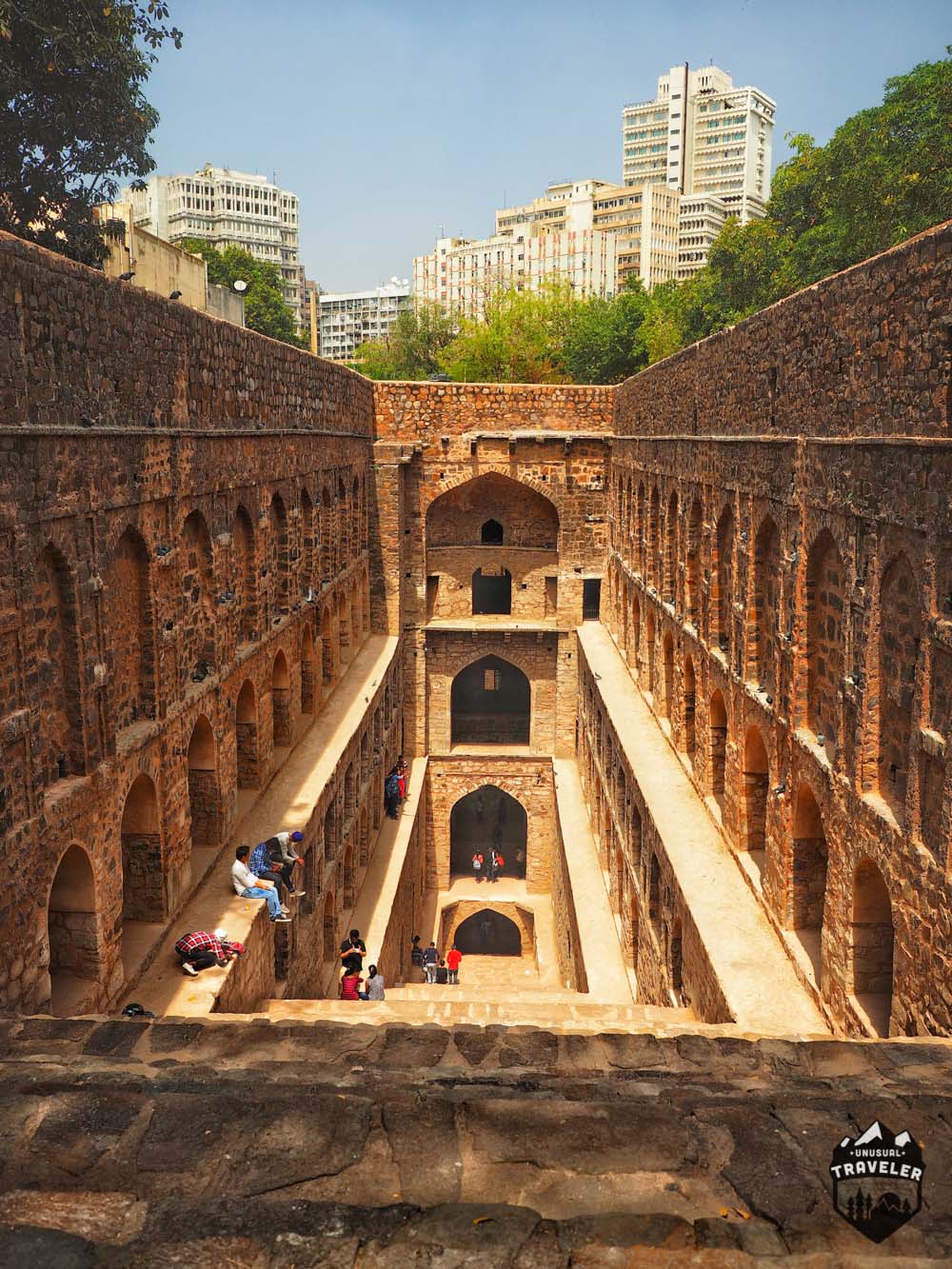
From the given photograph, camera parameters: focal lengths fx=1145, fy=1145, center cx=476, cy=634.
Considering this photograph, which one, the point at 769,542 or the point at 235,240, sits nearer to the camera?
the point at 769,542

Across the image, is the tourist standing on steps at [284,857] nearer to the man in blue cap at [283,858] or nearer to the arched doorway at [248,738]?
the man in blue cap at [283,858]

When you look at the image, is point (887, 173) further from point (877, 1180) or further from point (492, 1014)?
point (877, 1180)

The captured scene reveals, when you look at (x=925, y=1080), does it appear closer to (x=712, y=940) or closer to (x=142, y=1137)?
(x=142, y=1137)

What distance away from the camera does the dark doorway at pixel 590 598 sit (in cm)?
2380

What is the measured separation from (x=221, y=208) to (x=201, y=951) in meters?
103

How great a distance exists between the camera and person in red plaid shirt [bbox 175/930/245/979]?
28.2 feet

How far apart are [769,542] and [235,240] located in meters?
99.9

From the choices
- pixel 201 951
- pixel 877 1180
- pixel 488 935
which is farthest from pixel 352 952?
pixel 488 935

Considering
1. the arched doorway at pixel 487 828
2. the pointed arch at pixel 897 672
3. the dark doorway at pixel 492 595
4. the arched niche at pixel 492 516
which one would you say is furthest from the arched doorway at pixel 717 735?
the dark doorway at pixel 492 595

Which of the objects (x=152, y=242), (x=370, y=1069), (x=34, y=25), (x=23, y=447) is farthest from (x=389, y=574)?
(x=370, y=1069)

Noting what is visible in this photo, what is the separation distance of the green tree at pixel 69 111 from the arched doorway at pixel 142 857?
1325 centimetres

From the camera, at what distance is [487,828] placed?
87.3 ft

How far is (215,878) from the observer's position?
1034cm

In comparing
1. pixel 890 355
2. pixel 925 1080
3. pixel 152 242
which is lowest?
pixel 925 1080
